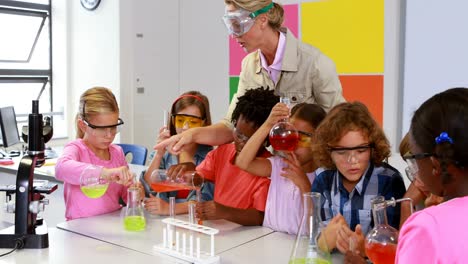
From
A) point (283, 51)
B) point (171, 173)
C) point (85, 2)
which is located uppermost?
point (85, 2)

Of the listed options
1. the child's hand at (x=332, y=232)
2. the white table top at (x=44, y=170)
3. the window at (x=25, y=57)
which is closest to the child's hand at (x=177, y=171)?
the child's hand at (x=332, y=232)

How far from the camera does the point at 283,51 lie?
99.3 inches

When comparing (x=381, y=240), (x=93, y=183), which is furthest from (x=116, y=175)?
(x=381, y=240)

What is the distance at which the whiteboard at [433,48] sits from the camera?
3670mm

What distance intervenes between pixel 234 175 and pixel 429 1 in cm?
229

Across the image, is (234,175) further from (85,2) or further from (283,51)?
(85,2)

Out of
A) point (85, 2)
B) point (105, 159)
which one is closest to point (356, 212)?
point (105, 159)

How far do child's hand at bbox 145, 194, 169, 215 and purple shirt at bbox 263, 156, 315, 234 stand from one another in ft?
1.62

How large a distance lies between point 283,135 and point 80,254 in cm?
91

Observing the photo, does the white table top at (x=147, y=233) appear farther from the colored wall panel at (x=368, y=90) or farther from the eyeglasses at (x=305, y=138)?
the colored wall panel at (x=368, y=90)

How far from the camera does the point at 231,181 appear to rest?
2.45 meters

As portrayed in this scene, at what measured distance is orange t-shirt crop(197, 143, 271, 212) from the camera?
237 cm

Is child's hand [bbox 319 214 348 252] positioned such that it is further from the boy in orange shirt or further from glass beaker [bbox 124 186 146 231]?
glass beaker [bbox 124 186 146 231]

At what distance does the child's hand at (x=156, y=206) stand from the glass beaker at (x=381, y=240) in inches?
47.3
